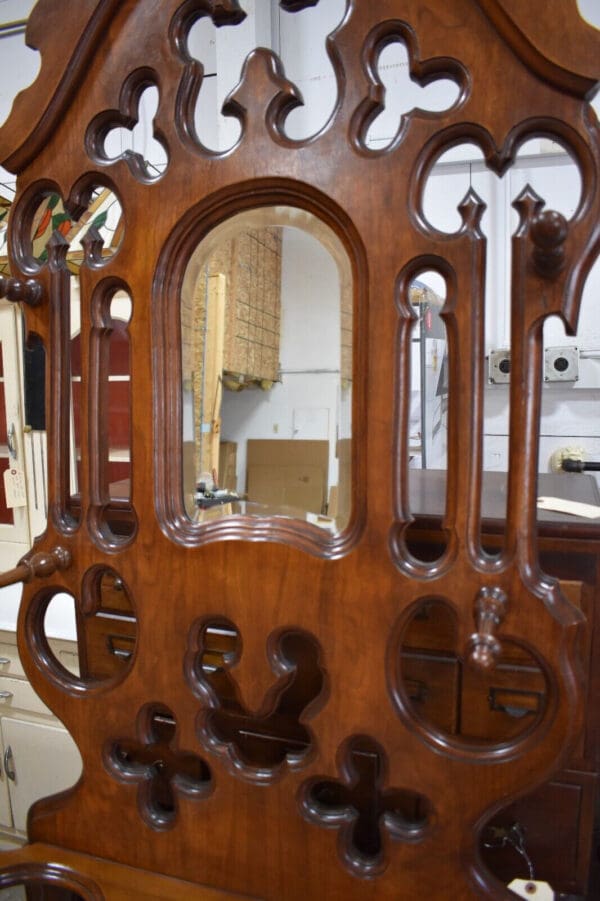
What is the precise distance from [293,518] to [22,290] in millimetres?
392

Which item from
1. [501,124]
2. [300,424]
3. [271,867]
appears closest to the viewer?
[501,124]

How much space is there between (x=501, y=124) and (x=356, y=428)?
283 mm

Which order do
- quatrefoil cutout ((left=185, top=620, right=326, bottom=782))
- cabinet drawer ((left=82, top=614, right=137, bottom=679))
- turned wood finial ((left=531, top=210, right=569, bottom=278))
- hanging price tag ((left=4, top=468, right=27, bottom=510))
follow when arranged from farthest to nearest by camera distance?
hanging price tag ((left=4, top=468, right=27, bottom=510)) → cabinet drawer ((left=82, top=614, right=137, bottom=679)) → quatrefoil cutout ((left=185, top=620, right=326, bottom=782)) → turned wood finial ((left=531, top=210, right=569, bottom=278))

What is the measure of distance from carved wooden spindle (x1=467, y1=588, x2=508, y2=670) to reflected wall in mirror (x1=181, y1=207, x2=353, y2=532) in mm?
169

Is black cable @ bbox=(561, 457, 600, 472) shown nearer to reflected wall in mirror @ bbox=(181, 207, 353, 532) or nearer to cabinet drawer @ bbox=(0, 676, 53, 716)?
reflected wall in mirror @ bbox=(181, 207, 353, 532)

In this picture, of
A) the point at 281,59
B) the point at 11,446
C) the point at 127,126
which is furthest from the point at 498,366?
the point at 11,446

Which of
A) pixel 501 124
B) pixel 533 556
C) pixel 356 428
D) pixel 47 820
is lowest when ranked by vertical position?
pixel 47 820

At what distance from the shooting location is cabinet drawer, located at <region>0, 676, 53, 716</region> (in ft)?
4.59

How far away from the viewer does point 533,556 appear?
1.56 feet

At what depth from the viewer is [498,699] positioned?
625 mm

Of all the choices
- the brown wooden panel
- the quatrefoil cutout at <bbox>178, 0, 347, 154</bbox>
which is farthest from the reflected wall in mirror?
the quatrefoil cutout at <bbox>178, 0, 347, 154</bbox>

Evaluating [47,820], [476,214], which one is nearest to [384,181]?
[476,214]

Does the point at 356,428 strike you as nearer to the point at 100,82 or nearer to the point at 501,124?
the point at 501,124

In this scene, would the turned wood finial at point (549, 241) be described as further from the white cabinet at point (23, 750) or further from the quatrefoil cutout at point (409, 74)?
the white cabinet at point (23, 750)
